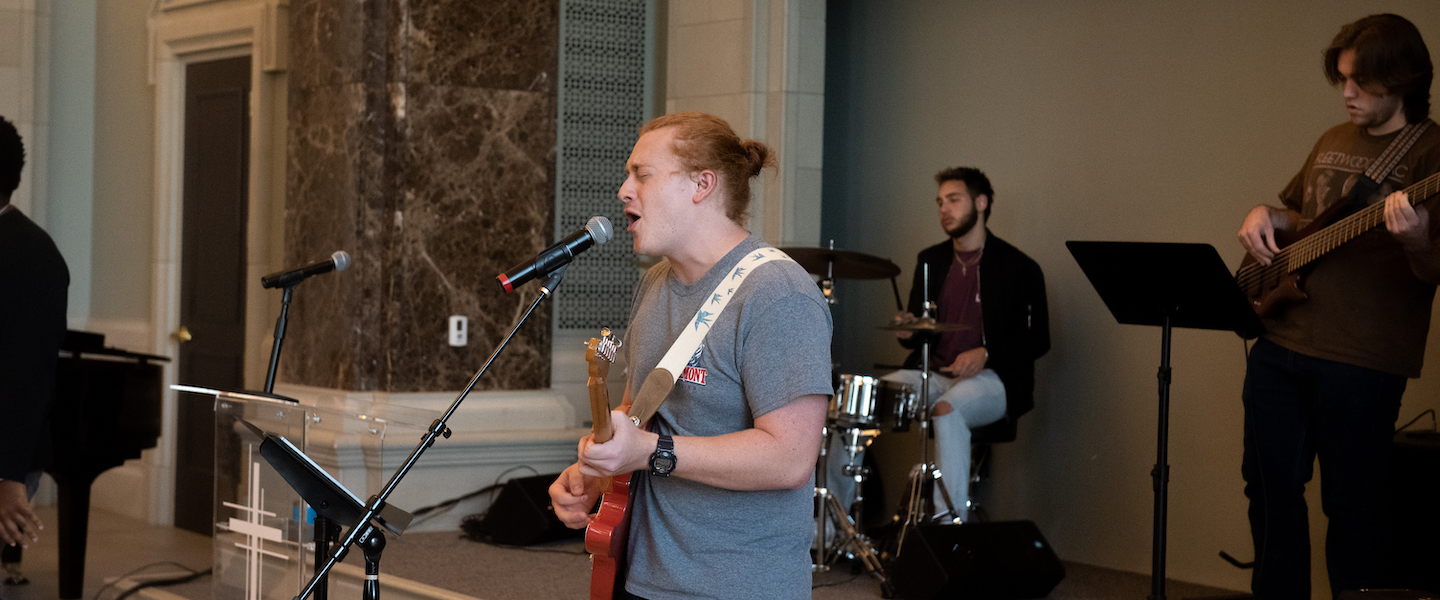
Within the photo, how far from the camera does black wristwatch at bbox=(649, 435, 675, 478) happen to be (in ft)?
6.42

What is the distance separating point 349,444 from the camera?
530cm

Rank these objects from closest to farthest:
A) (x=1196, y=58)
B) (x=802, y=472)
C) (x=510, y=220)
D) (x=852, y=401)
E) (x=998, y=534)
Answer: (x=802, y=472) < (x=998, y=534) < (x=852, y=401) < (x=1196, y=58) < (x=510, y=220)

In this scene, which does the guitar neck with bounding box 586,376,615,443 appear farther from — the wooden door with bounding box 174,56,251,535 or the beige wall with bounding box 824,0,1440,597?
the wooden door with bounding box 174,56,251,535

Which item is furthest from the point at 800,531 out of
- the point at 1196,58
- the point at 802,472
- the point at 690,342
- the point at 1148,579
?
the point at 1196,58

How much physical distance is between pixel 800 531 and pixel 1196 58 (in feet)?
12.5

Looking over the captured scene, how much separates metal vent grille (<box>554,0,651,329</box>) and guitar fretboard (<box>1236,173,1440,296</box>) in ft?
10.5

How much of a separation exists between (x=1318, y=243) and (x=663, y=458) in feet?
7.91

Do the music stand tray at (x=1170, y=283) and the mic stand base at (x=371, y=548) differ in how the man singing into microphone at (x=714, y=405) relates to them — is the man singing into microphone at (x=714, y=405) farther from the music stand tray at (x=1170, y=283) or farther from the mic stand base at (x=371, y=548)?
the music stand tray at (x=1170, y=283)

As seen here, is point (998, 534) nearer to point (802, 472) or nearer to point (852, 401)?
point (852, 401)

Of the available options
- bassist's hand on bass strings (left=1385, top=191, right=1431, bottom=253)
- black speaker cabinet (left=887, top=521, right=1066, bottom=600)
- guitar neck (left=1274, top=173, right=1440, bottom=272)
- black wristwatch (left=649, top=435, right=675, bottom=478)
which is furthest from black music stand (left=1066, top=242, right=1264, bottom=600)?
black wristwatch (left=649, top=435, right=675, bottom=478)

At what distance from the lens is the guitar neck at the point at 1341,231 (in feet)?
10.8

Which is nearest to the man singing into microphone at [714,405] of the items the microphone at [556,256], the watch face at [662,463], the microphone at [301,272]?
the watch face at [662,463]

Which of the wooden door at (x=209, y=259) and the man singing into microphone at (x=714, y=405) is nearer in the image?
the man singing into microphone at (x=714, y=405)

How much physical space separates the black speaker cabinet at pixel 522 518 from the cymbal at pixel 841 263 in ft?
4.83
